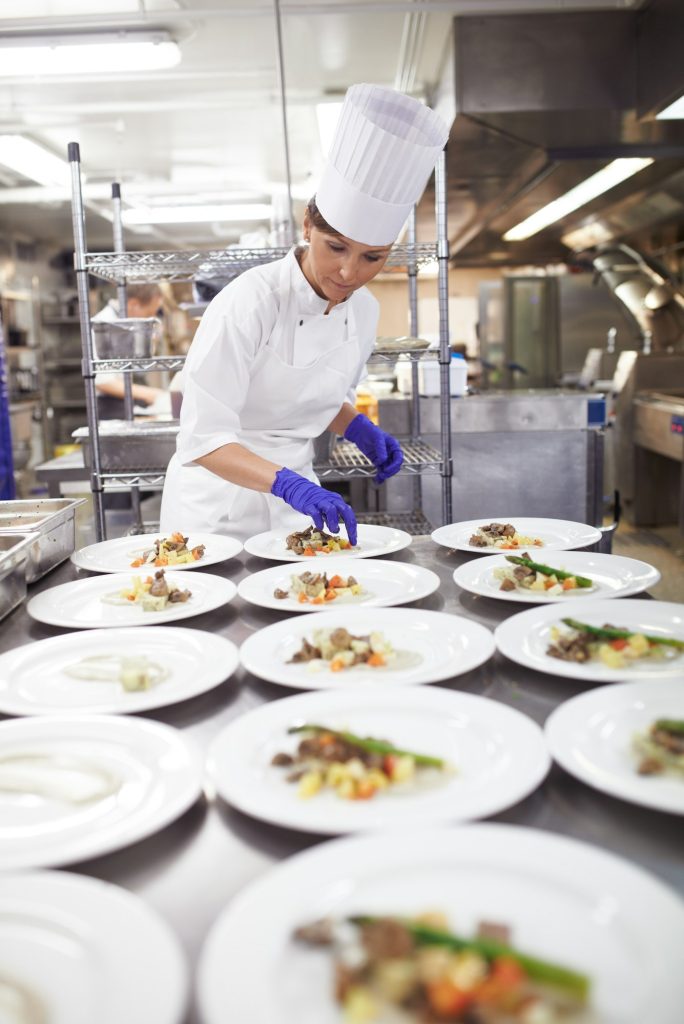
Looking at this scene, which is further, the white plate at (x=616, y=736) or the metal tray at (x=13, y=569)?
the metal tray at (x=13, y=569)

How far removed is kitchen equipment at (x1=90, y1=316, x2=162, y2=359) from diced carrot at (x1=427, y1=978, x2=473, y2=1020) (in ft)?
8.20

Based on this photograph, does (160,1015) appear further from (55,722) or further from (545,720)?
(545,720)

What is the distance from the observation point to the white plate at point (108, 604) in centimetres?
134

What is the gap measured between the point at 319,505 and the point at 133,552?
0.42 metres

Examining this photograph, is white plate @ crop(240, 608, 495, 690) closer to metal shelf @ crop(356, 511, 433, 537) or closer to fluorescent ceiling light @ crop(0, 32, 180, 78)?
metal shelf @ crop(356, 511, 433, 537)

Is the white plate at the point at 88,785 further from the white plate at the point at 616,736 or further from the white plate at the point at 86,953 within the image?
the white plate at the point at 616,736

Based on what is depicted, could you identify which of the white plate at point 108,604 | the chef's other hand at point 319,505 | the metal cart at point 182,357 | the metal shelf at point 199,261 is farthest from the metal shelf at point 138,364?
the white plate at point 108,604

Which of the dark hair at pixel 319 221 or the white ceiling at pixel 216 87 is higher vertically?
the white ceiling at pixel 216 87

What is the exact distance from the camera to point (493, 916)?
0.64m

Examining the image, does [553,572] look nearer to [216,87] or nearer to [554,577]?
[554,577]

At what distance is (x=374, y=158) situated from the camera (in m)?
2.01

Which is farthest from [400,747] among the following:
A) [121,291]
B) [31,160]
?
[31,160]

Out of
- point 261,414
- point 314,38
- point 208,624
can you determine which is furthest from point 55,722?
point 314,38

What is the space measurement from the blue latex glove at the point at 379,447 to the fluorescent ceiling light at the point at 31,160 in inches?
199
